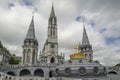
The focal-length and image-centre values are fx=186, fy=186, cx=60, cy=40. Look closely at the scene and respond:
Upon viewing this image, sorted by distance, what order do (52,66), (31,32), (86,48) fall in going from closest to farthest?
(52,66) < (31,32) < (86,48)

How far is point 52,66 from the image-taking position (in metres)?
65.1

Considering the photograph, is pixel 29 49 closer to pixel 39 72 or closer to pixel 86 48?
pixel 39 72

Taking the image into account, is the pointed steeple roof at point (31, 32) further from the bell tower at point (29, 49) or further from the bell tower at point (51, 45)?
the bell tower at point (51, 45)

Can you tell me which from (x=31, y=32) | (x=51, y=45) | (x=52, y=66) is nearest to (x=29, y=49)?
(x=31, y=32)

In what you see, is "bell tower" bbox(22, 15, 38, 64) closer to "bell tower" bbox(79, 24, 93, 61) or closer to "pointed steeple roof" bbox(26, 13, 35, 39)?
"pointed steeple roof" bbox(26, 13, 35, 39)

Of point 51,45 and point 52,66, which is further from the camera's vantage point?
point 51,45

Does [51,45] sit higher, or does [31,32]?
[31,32]

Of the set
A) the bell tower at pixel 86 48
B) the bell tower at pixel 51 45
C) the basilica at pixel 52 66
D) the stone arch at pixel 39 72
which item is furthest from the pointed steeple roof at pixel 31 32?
the bell tower at pixel 86 48

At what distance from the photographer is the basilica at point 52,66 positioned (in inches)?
2170

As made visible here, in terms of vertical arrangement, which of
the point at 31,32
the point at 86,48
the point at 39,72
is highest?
the point at 31,32

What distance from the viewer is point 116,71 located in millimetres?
71750

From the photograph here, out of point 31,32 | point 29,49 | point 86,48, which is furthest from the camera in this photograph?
point 86,48

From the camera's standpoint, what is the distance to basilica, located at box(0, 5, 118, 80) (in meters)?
55.1

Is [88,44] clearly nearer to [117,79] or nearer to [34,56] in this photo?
[34,56]
